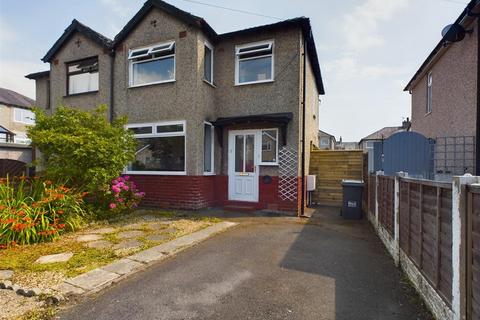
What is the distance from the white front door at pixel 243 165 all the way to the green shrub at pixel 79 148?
143 inches

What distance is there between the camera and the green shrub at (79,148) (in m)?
6.73

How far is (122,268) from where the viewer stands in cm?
407

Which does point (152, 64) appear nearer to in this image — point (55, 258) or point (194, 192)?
point (194, 192)

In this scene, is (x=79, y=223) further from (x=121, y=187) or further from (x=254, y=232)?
(x=254, y=232)

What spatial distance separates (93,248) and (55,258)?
0.65 metres

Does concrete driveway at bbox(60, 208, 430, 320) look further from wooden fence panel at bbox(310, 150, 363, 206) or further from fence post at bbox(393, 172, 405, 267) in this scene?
wooden fence panel at bbox(310, 150, 363, 206)

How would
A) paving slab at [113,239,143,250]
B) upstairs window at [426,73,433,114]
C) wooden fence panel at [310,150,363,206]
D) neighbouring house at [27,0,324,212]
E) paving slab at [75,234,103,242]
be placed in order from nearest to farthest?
paving slab at [113,239,143,250] → paving slab at [75,234,103,242] → neighbouring house at [27,0,324,212] → wooden fence panel at [310,150,363,206] → upstairs window at [426,73,433,114]

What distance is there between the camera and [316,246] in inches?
212

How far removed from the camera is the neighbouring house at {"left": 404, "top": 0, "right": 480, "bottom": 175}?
774 cm

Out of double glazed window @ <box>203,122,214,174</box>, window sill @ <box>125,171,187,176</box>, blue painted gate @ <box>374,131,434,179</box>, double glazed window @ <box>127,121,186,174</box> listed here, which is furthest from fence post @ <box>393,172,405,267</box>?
double glazed window @ <box>127,121,186,174</box>

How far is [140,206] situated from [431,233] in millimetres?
8738

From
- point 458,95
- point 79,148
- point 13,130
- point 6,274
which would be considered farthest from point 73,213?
point 13,130

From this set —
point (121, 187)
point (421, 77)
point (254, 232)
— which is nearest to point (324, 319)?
point (254, 232)

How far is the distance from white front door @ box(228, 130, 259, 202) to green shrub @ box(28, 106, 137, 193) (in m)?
3.63
